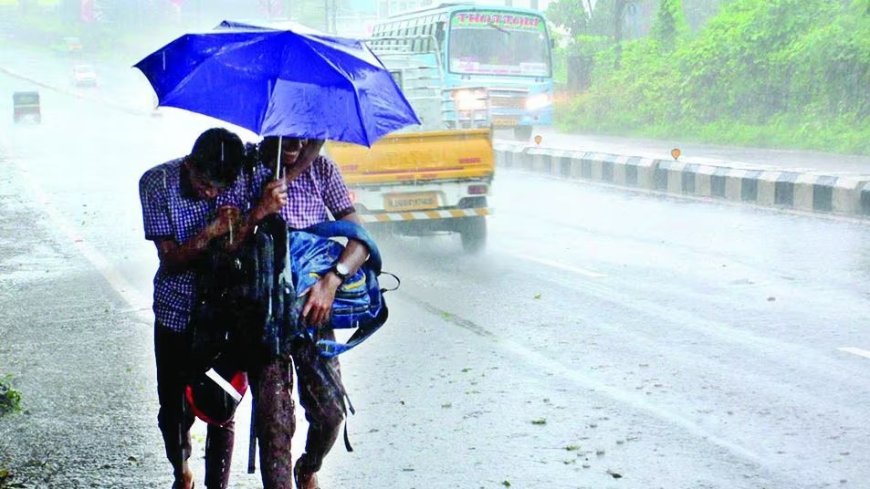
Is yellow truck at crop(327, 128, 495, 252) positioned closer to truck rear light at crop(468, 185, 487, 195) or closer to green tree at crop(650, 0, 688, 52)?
truck rear light at crop(468, 185, 487, 195)

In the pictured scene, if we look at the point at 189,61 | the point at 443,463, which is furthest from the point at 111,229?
the point at 189,61

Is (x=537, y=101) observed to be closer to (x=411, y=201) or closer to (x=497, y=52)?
(x=497, y=52)

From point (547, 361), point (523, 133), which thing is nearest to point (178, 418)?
point (547, 361)

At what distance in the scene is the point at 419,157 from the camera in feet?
38.1

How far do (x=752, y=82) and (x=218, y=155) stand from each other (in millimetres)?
25676

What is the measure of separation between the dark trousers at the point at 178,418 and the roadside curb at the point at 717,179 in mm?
12005

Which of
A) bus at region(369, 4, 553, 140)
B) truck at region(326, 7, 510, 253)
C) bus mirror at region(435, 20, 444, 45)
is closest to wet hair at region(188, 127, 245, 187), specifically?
truck at region(326, 7, 510, 253)

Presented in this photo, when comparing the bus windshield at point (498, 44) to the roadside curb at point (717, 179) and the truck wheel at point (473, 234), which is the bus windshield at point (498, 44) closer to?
the roadside curb at point (717, 179)

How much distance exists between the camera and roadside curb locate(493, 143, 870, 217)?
15.3 meters

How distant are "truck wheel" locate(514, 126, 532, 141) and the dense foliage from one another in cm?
254

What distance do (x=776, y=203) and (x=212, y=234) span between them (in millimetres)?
13600

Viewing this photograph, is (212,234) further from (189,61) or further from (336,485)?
(336,485)

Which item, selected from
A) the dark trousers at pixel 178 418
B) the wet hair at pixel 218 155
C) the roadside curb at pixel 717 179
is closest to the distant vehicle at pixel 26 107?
the roadside curb at pixel 717 179

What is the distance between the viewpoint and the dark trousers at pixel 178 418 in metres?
4.17
